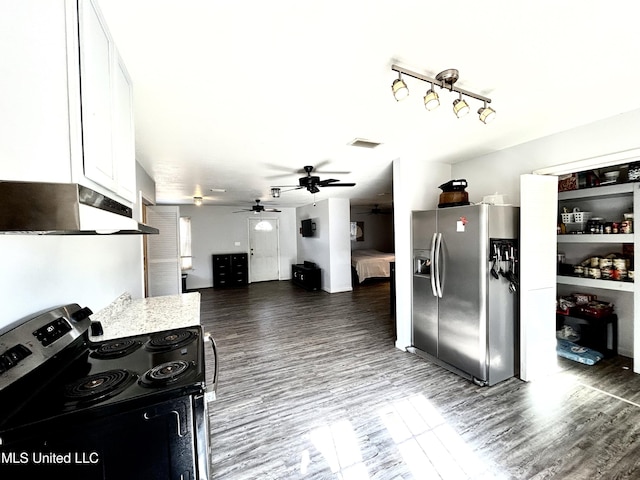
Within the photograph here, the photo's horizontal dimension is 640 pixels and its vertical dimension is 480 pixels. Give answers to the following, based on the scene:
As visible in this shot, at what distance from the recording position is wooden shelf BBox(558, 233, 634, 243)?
2.76 meters

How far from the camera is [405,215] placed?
334 centimetres

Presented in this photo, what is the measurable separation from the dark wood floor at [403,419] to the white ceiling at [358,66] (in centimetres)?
236

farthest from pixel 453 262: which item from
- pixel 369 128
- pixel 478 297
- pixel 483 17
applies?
pixel 483 17

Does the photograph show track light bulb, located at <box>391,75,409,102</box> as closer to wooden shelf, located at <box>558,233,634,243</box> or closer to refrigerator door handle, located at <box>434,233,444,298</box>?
refrigerator door handle, located at <box>434,233,444,298</box>

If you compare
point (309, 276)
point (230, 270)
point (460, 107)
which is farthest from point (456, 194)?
point (230, 270)

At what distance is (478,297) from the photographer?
2.53m

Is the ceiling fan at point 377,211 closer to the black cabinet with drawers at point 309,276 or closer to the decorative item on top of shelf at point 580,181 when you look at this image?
the black cabinet with drawers at point 309,276

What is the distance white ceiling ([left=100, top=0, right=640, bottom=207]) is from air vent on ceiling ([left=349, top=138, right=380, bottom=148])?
8cm

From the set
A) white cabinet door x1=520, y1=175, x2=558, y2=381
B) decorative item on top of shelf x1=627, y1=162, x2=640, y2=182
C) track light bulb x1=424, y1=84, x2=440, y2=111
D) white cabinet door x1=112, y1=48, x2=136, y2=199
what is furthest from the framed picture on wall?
white cabinet door x1=112, y1=48, x2=136, y2=199

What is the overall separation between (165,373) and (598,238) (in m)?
4.17

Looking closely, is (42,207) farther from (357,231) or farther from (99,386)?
(357,231)

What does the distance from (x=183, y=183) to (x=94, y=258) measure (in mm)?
2997

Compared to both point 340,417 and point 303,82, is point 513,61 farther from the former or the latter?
point 340,417

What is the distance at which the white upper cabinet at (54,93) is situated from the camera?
2.17ft
